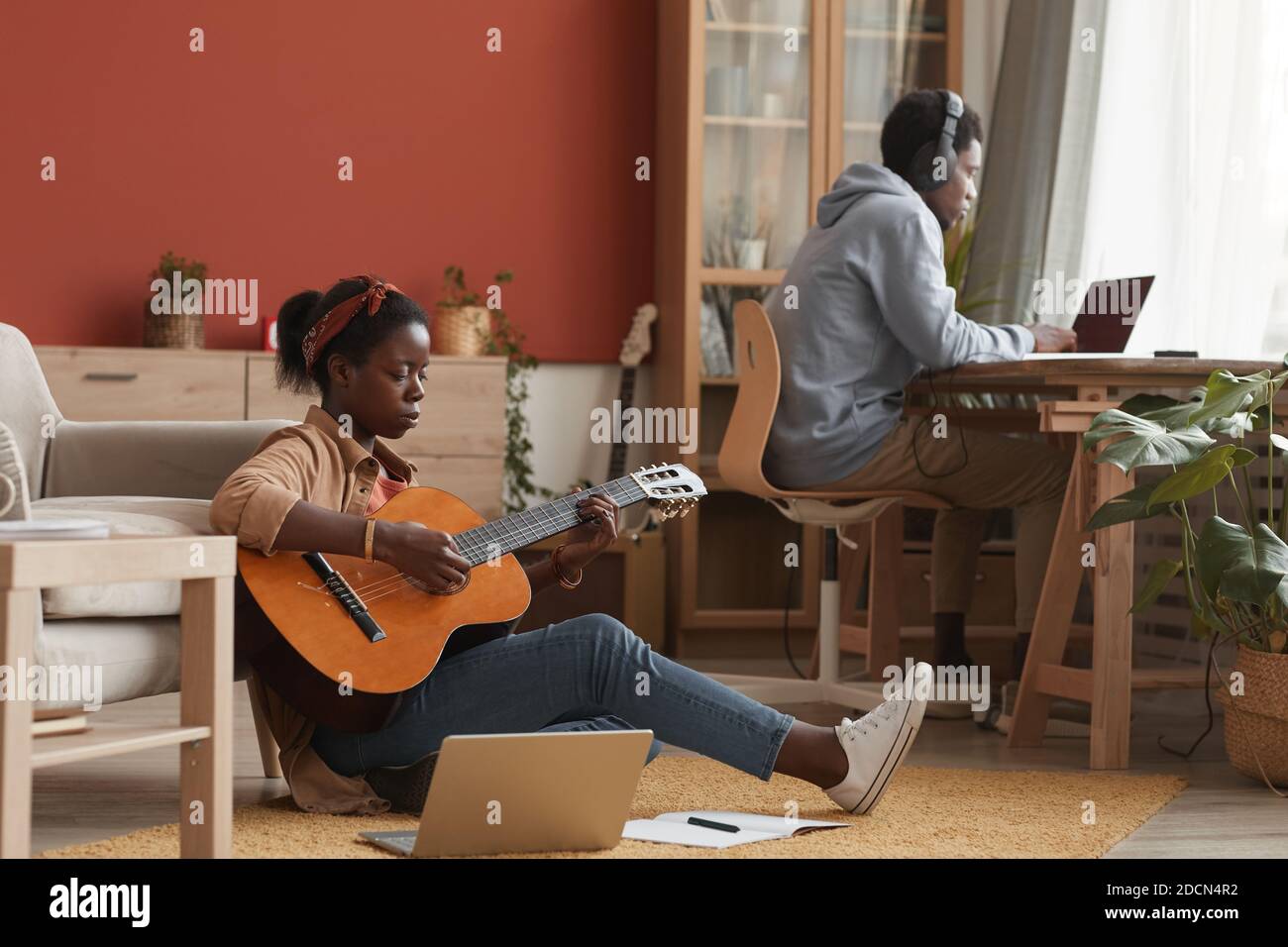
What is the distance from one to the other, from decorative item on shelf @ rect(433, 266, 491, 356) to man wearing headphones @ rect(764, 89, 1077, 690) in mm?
1402

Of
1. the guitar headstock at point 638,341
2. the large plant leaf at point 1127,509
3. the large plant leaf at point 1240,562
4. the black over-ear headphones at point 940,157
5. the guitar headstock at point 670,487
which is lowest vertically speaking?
the large plant leaf at point 1240,562

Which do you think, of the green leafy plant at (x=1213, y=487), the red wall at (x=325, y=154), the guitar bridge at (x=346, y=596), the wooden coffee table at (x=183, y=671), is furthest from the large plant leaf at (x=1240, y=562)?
the red wall at (x=325, y=154)

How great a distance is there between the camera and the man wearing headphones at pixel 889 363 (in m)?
2.95

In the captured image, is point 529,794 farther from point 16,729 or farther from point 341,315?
point 341,315

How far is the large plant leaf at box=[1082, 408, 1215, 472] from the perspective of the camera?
226 centimetres

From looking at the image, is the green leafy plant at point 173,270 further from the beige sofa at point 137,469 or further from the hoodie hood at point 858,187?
the hoodie hood at point 858,187

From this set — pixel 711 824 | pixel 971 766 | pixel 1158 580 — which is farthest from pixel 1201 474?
pixel 711 824

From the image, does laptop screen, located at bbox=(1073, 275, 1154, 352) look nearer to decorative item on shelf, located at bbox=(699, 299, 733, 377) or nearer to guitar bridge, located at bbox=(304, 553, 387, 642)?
decorative item on shelf, located at bbox=(699, 299, 733, 377)

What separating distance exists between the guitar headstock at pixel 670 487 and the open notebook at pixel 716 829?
43cm

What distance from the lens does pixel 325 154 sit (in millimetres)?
4469

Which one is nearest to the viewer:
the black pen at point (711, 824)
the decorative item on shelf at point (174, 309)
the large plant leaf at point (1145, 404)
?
the black pen at point (711, 824)

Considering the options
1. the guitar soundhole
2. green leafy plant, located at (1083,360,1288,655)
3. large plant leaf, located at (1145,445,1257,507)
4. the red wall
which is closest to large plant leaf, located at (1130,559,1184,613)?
green leafy plant, located at (1083,360,1288,655)

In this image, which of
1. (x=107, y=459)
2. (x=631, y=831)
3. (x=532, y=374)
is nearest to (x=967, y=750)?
(x=631, y=831)
